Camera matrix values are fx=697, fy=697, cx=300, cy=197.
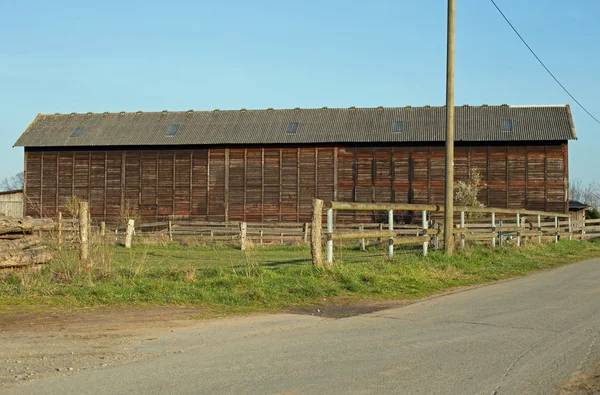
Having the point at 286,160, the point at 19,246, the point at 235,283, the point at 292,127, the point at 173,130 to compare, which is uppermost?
the point at 292,127

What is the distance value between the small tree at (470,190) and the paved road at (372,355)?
105 feet

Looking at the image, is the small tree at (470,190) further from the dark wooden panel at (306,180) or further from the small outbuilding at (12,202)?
the small outbuilding at (12,202)

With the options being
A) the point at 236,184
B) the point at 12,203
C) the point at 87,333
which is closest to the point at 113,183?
the point at 236,184

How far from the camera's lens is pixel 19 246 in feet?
40.0

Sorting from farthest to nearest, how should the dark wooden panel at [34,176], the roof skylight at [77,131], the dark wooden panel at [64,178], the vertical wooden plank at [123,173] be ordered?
1. the roof skylight at [77,131]
2. the dark wooden panel at [34,176]
3. the dark wooden panel at [64,178]
4. the vertical wooden plank at [123,173]

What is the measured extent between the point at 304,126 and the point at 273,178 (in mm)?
4246

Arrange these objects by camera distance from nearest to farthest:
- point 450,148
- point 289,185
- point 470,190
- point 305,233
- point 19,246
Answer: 1. point 19,246
2. point 450,148
3. point 305,233
4. point 470,190
5. point 289,185

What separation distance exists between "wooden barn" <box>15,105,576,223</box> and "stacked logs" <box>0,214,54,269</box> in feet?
102

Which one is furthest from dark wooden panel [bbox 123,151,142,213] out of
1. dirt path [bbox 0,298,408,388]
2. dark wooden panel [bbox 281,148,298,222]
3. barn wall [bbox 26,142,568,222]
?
dirt path [bbox 0,298,408,388]

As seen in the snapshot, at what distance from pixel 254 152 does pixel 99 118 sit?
12.9m

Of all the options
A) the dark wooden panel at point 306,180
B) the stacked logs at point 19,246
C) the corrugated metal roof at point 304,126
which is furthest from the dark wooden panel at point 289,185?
the stacked logs at point 19,246

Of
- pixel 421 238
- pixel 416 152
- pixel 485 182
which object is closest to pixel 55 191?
pixel 416 152

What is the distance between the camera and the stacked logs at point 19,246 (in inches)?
462

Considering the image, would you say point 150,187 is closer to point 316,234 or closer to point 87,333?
point 316,234
